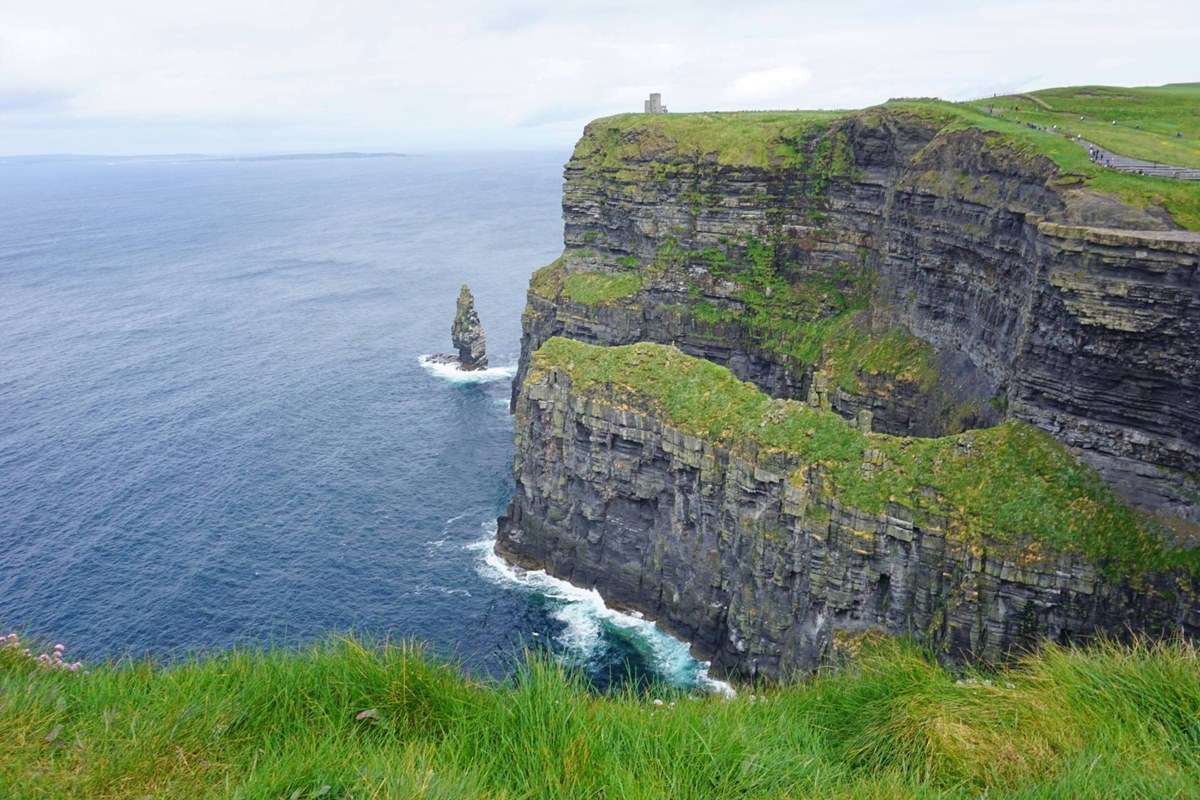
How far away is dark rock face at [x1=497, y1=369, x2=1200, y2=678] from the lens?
42156 mm

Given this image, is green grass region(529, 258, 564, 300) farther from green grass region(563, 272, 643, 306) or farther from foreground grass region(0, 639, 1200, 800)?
foreground grass region(0, 639, 1200, 800)

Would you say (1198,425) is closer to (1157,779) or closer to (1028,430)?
(1028,430)

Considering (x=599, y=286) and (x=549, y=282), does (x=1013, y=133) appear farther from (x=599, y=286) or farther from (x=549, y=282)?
(x=549, y=282)

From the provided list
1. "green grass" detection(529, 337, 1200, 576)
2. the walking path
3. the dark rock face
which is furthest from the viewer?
the walking path

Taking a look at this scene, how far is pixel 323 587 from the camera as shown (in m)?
64.7

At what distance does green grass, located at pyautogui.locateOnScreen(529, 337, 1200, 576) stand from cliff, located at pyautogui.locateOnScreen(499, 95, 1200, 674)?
21 centimetres

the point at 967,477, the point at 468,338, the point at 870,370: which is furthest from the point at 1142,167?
the point at 468,338

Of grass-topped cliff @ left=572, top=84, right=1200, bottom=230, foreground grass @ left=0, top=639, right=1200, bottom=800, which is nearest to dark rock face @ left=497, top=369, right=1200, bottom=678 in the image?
grass-topped cliff @ left=572, top=84, right=1200, bottom=230

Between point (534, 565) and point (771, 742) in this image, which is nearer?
point (771, 742)

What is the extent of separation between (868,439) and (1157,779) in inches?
1548

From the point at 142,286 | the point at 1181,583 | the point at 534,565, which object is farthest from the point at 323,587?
the point at 142,286

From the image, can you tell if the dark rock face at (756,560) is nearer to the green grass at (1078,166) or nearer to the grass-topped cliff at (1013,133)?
the green grass at (1078,166)

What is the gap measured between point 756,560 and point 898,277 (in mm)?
32963

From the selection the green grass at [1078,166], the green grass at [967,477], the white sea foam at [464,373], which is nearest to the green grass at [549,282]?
the white sea foam at [464,373]
